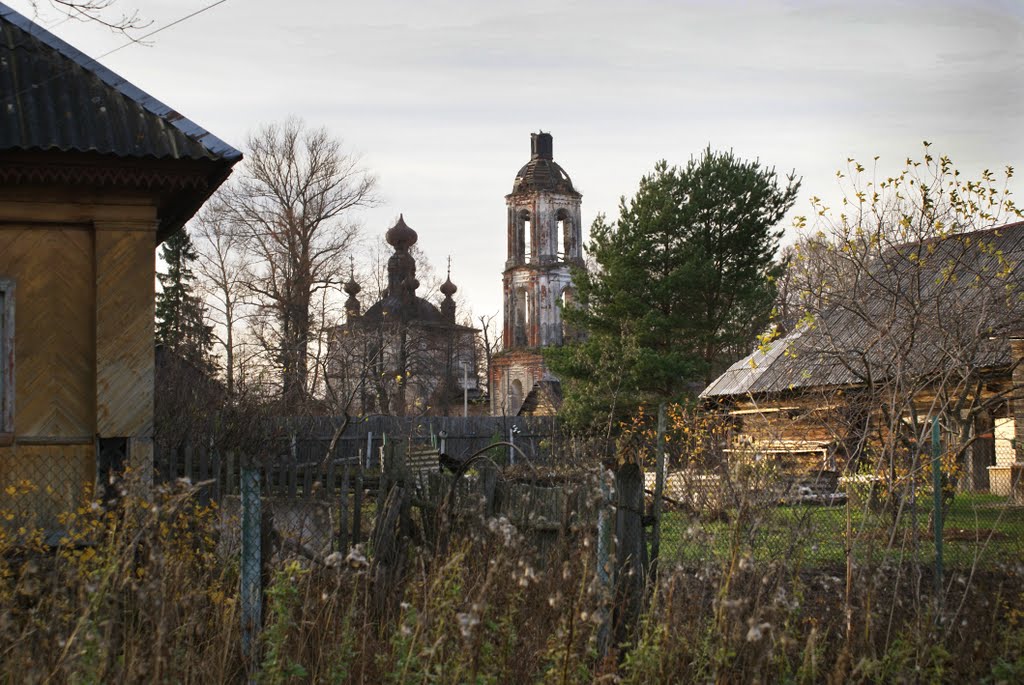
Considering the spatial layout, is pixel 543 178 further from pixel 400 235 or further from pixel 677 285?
pixel 677 285

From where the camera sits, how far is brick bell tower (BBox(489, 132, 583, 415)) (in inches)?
2170

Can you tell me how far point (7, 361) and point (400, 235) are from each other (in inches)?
1956

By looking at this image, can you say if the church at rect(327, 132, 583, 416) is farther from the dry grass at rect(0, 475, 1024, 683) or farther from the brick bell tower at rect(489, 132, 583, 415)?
the dry grass at rect(0, 475, 1024, 683)

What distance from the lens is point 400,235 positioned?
5825cm

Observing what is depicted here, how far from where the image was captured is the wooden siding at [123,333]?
905cm

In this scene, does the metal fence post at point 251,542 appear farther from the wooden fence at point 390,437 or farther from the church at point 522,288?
the church at point 522,288

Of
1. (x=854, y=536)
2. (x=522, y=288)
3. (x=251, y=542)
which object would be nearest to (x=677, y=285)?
(x=854, y=536)

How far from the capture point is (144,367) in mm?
9172

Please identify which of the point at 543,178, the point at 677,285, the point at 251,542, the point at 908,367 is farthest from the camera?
the point at 543,178

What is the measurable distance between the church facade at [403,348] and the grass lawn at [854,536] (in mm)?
20316

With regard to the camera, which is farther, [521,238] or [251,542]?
[521,238]

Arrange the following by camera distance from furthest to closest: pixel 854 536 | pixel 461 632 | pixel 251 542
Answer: pixel 854 536, pixel 251 542, pixel 461 632

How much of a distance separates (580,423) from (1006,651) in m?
22.8

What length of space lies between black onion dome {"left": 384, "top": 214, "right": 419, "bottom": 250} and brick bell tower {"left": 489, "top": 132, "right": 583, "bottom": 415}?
532 cm
